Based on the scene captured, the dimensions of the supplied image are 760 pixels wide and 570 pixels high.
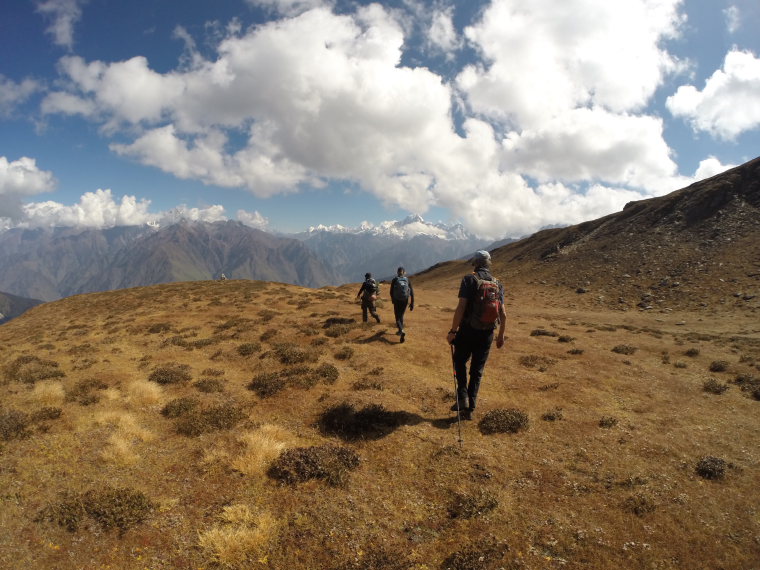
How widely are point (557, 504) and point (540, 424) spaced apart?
10.7ft

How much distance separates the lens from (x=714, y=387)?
12336mm

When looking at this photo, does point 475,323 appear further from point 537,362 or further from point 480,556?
point 537,362

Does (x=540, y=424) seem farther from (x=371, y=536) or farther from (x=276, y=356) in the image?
(x=276, y=356)

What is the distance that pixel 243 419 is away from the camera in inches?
391

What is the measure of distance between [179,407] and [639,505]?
1119 centimetres

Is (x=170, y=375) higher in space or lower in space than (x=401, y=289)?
lower

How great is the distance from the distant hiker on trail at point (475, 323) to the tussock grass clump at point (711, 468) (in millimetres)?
4410

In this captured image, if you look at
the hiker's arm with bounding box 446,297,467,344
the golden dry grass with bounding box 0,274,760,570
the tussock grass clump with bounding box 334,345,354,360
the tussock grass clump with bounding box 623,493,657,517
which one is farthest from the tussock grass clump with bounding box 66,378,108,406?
the tussock grass clump with bounding box 623,493,657,517

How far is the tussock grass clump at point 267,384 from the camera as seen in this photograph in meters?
11.7

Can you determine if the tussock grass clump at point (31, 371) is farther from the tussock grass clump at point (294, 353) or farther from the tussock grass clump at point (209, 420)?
the tussock grass clump at point (294, 353)

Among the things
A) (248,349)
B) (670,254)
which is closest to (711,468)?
(248,349)

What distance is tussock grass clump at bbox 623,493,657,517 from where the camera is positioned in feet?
19.6

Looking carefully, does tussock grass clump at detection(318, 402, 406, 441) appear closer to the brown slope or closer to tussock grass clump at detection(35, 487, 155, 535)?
tussock grass clump at detection(35, 487, 155, 535)

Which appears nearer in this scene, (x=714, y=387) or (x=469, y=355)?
(x=469, y=355)
